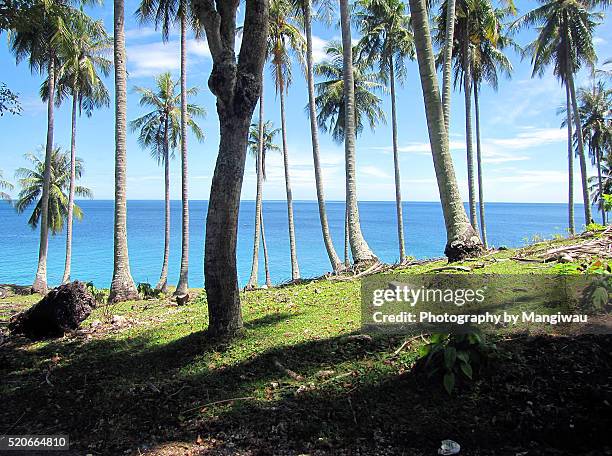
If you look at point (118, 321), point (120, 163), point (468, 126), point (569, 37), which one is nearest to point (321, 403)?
point (118, 321)

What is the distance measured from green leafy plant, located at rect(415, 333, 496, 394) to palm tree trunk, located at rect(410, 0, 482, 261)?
14.7 feet

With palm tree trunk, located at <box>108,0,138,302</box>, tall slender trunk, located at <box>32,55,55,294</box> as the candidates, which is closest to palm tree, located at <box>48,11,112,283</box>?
tall slender trunk, located at <box>32,55,55,294</box>

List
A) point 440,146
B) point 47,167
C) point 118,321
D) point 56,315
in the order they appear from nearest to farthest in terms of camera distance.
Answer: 1. point 56,315
2. point 118,321
3. point 440,146
4. point 47,167

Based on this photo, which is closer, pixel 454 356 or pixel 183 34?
pixel 454 356

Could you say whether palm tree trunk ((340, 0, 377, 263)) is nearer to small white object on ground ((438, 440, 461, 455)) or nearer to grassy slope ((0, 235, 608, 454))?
grassy slope ((0, 235, 608, 454))

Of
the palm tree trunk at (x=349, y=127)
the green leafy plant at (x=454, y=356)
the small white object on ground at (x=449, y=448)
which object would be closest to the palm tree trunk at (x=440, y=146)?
the palm tree trunk at (x=349, y=127)

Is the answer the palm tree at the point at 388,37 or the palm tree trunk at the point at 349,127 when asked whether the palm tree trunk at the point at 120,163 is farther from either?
the palm tree at the point at 388,37

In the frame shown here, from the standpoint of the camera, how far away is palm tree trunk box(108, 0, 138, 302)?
39.3ft

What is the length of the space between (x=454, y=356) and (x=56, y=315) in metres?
5.88

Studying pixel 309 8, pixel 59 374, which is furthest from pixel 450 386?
pixel 309 8

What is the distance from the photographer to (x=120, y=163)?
480 inches

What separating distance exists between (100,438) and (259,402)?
1.36m

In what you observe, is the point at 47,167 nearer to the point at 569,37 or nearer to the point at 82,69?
the point at 82,69

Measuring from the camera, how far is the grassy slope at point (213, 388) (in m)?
3.48
